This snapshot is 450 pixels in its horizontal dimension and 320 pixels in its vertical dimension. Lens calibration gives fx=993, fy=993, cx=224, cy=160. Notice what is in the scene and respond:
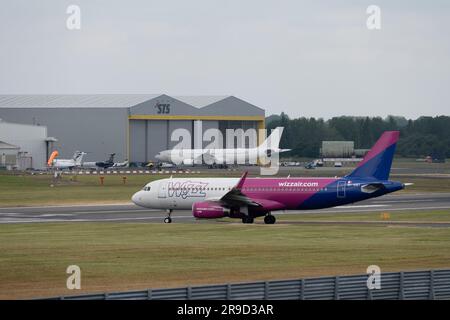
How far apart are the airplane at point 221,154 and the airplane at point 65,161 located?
1337 cm

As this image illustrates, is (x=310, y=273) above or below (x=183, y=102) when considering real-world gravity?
below

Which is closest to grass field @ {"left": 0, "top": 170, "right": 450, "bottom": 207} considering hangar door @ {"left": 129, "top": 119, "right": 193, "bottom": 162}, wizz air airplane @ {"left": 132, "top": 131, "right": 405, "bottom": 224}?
wizz air airplane @ {"left": 132, "top": 131, "right": 405, "bottom": 224}

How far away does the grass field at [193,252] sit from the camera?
42.1m

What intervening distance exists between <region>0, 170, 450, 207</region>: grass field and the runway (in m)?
8.59

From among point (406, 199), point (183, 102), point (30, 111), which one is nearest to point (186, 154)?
point (183, 102)

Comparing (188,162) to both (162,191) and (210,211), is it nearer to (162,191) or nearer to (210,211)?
(162,191)

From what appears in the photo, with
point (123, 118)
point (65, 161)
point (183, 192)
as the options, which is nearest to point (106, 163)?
point (65, 161)

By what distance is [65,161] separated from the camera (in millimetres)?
165875

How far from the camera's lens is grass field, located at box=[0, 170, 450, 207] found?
100875 millimetres

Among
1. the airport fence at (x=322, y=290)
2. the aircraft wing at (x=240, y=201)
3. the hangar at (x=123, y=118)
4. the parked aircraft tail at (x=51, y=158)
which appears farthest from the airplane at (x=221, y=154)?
the airport fence at (x=322, y=290)
